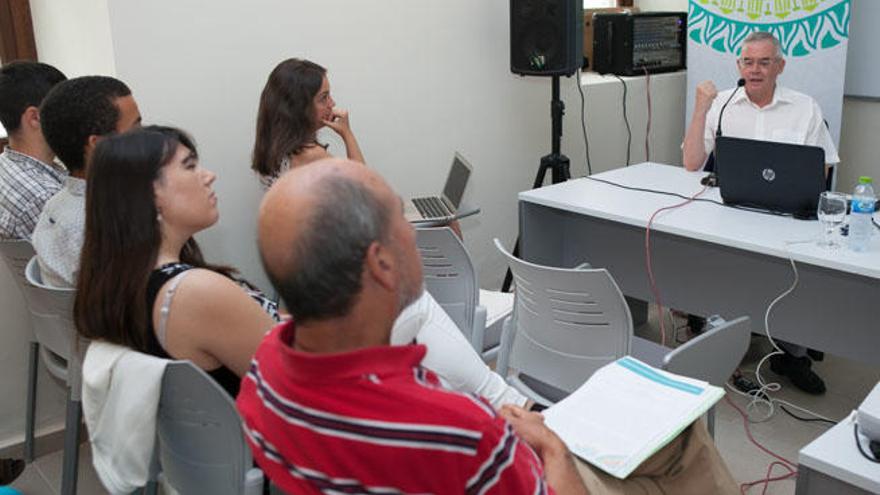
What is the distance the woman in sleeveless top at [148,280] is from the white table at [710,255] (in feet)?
5.56

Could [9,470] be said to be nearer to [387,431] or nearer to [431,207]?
[431,207]

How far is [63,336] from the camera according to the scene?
233 centimetres

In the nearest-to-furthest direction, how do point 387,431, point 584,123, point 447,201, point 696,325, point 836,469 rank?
point 387,431
point 836,469
point 447,201
point 696,325
point 584,123

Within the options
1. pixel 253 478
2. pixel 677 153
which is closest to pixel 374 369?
pixel 253 478

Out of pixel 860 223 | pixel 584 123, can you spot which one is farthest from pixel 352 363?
pixel 584 123

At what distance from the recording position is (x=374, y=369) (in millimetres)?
947

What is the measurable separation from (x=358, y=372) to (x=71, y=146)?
65.5 inches

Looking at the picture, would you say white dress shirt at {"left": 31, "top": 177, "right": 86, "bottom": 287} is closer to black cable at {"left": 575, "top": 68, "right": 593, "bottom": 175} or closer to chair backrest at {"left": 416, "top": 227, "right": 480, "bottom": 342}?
chair backrest at {"left": 416, "top": 227, "right": 480, "bottom": 342}

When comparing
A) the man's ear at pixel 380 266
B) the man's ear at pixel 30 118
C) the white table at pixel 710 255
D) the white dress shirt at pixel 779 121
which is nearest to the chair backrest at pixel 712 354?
the white table at pixel 710 255

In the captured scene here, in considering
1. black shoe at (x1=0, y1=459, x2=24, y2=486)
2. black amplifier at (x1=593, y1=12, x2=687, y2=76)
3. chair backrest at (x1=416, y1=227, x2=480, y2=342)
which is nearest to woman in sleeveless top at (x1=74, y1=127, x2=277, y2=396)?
chair backrest at (x1=416, y1=227, x2=480, y2=342)

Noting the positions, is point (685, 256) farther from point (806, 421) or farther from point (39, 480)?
point (39, 480)

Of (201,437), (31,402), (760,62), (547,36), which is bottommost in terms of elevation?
(31,402)

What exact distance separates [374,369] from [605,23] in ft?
12.9

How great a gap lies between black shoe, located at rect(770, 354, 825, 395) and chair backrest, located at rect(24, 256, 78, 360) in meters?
2.69
